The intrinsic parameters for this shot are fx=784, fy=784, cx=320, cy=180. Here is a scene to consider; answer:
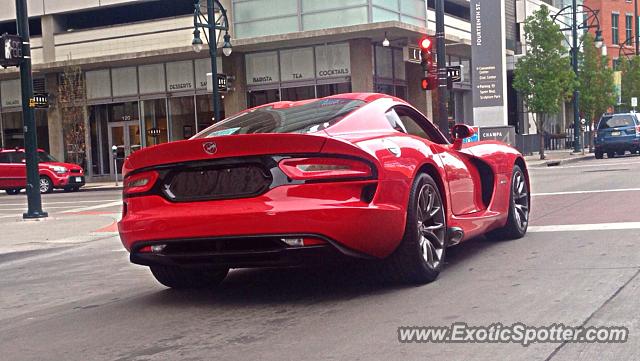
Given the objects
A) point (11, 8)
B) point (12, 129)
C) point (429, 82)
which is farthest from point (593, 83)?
point (12, 129)

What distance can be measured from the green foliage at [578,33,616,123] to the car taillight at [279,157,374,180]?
126 feet

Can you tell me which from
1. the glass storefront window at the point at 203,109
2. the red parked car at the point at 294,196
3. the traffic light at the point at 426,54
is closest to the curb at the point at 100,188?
the glass storefront window at the point at 203,109

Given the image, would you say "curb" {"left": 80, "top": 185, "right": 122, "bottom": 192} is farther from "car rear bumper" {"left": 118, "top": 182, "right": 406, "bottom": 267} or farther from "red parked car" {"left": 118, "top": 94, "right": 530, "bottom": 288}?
"car rear bumper" {"left": 118, "top": 182, "right": 406, "bottom": 267}

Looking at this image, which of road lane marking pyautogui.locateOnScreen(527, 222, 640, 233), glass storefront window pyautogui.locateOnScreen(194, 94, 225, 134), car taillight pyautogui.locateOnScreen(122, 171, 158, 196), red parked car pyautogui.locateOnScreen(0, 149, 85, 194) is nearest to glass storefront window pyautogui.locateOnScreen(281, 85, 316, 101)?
glass storefront window pyautogui.locateOnScreen(194, 94, 225, 134)

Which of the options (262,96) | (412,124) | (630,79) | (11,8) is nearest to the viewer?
(412,124)

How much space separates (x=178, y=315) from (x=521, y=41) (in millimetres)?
42431

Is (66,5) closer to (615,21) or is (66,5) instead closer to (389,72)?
(389,72)

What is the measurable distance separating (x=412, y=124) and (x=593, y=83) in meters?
37.9

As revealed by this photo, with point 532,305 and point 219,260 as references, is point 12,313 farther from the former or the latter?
point 532,305

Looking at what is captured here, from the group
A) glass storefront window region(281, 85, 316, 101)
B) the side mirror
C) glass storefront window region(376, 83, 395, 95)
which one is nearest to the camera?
the side mirror

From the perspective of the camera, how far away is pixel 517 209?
7.89 m

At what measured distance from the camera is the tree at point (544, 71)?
32.7 m

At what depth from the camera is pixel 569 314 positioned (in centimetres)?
454

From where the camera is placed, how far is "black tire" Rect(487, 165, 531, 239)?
25.2ft
